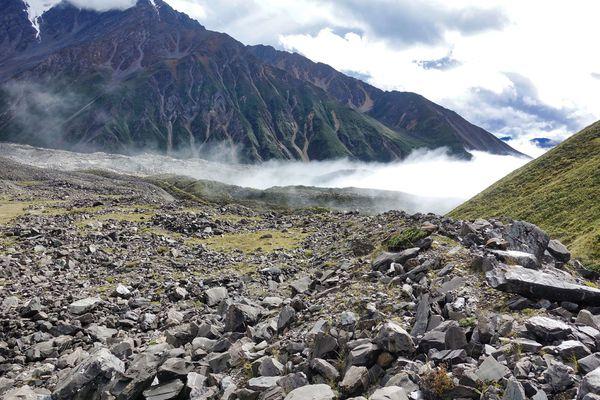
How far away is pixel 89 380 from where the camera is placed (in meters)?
13.3

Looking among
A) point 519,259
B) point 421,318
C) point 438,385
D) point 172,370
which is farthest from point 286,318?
point 519,259

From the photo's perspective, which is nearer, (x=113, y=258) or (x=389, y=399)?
(x=389, y=399)

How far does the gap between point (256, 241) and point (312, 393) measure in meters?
36.0

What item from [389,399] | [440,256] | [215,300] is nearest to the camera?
[389,399]

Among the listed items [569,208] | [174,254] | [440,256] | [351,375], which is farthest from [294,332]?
[569,208]

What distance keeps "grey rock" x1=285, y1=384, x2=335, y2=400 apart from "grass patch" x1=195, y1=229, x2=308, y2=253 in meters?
30.3

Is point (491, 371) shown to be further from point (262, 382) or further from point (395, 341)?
point (262, 382)

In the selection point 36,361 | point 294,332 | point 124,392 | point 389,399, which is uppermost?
point 389,399

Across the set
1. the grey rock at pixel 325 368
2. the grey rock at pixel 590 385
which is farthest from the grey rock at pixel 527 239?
the grey rock at pixel 325 368

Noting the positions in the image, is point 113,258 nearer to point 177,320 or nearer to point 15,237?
point 15,237

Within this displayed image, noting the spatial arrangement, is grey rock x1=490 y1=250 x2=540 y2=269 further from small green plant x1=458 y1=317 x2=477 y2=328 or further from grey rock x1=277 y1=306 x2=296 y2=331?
grey rock x1=277 y1=306 x2=296 y2=331

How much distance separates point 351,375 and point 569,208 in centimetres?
6112

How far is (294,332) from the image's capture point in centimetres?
1535

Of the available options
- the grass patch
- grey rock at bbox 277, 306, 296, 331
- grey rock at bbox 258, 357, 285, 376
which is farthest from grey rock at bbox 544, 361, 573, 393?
the grass patch
